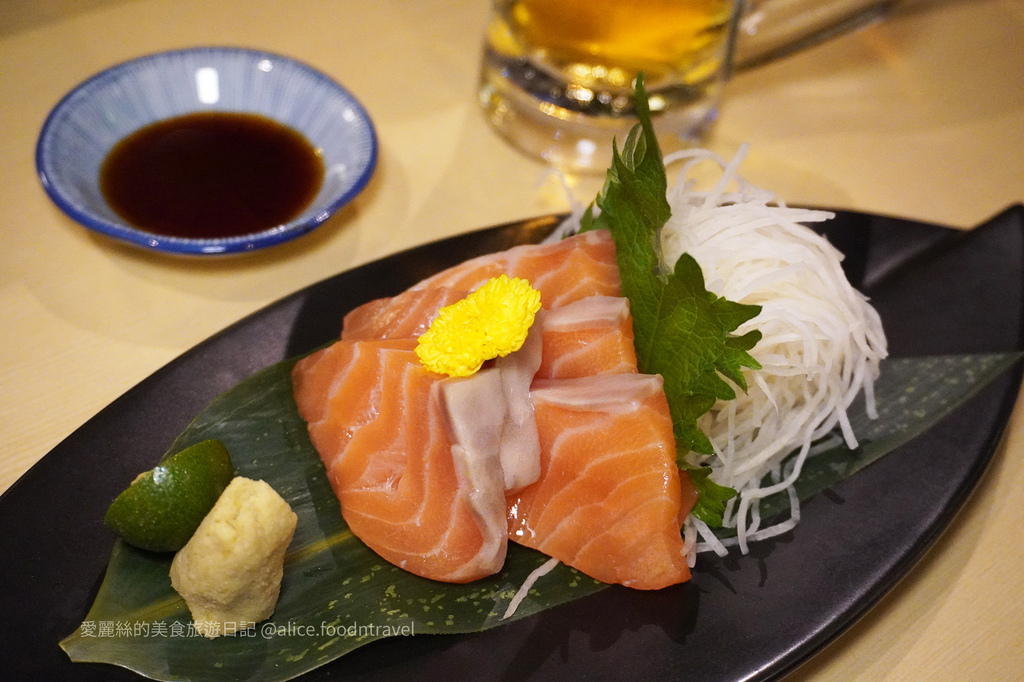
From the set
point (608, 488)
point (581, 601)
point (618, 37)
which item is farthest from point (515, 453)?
point (618, 37)

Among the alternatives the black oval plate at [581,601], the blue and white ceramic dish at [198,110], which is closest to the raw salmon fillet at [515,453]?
the black oval plate at [581,601]

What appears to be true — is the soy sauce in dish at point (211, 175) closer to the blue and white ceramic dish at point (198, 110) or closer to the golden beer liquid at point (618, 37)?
the blue and white ceramic dish at point (198, 110)

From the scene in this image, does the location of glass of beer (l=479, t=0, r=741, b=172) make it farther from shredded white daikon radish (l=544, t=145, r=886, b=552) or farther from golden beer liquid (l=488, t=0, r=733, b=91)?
shredded white daikon radish (l=544, t=145, r=886, b=552)

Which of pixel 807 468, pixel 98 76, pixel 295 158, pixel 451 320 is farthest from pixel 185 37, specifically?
pixel 807 468

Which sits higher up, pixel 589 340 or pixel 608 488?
pixel 589 340

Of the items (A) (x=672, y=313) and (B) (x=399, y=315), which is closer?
(A) (x=672, y=313)

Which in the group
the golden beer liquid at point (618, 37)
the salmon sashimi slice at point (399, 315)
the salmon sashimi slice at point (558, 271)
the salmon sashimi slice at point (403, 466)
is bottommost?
the salmon sashimi slice at point (403, 466)

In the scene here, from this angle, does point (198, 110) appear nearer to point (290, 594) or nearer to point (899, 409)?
point (290, 594)

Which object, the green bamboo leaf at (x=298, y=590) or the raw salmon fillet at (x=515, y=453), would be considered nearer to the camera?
the green bamboo leaf at (x=298, y=590)
